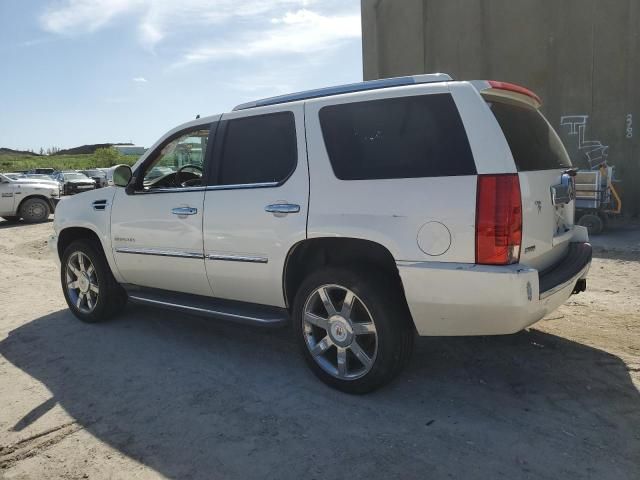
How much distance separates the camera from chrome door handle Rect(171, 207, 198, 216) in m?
4.27

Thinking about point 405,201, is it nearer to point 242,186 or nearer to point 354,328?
point 354,328

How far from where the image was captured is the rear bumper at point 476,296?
2979mm

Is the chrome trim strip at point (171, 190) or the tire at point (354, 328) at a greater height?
the chrome trim strip at point (171, 190)

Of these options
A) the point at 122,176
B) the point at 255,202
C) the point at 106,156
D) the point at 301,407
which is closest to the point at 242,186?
the point at 255,202

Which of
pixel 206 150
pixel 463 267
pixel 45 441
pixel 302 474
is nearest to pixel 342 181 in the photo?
pixel 463 267

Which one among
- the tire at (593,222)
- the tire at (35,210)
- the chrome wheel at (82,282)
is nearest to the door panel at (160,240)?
the chrome wheel at (82,282)

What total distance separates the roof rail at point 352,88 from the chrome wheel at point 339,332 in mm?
1372

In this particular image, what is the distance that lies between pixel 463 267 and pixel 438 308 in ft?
1.01

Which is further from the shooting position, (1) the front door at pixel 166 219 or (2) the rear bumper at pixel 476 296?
(1) the front door at pixel 166 219

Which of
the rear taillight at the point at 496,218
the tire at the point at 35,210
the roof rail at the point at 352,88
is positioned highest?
the roof rail at the point at 352,88

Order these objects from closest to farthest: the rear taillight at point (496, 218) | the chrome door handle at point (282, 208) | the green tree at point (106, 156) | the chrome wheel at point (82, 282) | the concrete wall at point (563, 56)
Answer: the rear taillight at point (496, 218) → the chrome door handle at point (282, 208) → the chrome wheel at point (82, 282) → the concrete wall at point (563, 56) → the green tree at point (106, 156)

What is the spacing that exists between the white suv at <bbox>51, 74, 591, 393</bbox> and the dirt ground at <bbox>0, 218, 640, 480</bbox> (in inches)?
16.7

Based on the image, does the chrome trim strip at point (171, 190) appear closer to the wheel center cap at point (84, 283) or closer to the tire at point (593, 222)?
the wheel center cap at point (84, 283)

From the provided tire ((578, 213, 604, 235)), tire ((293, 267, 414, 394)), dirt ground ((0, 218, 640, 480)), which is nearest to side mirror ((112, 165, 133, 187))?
dirt ground ((0, 218, 640, 480))
